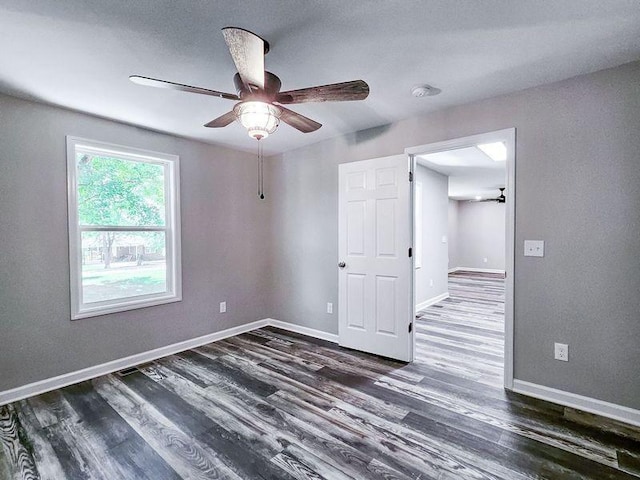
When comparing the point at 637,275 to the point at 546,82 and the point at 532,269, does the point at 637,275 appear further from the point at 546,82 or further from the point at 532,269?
the point at 546,82

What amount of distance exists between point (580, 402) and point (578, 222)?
131cm

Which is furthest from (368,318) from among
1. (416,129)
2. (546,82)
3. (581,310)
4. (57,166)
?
(57,166)

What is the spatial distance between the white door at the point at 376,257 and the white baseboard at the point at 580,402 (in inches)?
38.6

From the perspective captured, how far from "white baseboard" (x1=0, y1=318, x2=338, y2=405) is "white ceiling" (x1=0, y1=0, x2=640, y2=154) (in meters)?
2.35

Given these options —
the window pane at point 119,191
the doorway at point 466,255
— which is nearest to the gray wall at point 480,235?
the doorway at point 466,255

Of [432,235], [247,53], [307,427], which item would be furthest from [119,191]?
[432,235]

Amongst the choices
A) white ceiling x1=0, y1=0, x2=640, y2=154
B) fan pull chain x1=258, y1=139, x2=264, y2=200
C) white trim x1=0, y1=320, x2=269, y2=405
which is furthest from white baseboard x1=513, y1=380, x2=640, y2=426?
fan pull chain x1=258, y1=139, x2=264, y2=200

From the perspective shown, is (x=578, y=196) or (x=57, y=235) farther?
(x=57, y=235)

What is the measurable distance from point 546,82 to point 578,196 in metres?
0.89

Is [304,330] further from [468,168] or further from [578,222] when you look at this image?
[468,168]

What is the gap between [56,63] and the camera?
1975 millimetres

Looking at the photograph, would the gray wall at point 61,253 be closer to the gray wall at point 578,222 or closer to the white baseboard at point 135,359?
the white baseboard at point 135,359

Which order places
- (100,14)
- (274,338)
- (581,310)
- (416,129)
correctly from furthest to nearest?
(274,338) < (416,129) < (581,310) < (100,14)

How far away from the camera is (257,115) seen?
1.74 m
